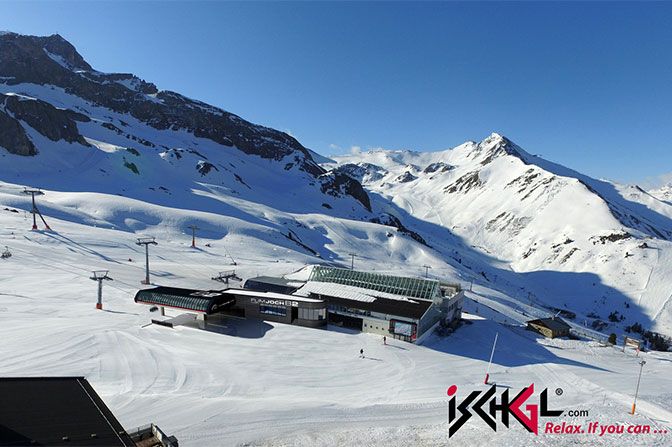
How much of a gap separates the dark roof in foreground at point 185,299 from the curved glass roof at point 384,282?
50.7 ft

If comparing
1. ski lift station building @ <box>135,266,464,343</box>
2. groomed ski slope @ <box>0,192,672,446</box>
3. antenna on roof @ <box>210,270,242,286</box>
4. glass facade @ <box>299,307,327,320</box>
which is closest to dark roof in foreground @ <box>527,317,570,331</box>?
groomed ski slope @ <box>0,192,672,446</box>

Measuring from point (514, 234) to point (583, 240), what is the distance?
39376 mm

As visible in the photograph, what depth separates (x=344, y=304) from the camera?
41.2 meters

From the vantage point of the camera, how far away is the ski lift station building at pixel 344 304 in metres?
37.6

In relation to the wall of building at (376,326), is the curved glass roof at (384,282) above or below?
above

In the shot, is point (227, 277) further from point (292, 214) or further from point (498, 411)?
point (292, 214)

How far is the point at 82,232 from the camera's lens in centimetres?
6400

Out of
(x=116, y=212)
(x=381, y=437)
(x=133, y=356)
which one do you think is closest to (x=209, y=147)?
(x=116, y=212)

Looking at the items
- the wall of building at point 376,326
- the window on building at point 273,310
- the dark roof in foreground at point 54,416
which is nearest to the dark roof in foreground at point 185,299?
the window on building at point 273,310

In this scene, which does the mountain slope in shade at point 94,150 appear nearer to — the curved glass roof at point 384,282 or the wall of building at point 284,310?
the curved glass roof at point 384,282

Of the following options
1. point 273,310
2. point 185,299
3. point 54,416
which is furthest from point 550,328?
point 54,416

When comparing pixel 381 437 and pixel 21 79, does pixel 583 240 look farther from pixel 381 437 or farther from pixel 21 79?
pixel 21 79

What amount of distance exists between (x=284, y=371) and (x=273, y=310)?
13609 millimetres

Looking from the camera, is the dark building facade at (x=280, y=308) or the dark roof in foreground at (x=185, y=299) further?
the dark building facade at (x=280, y=308)
